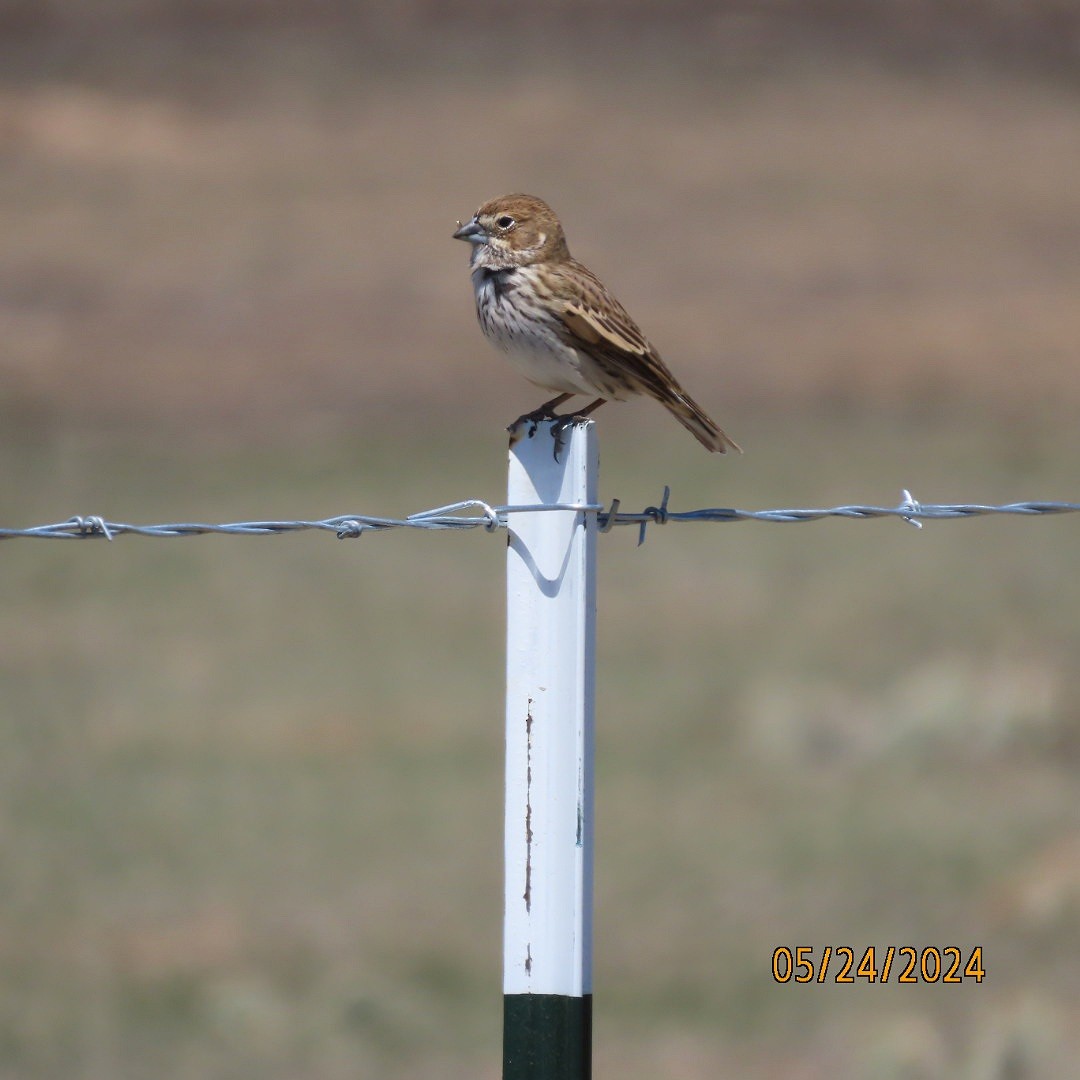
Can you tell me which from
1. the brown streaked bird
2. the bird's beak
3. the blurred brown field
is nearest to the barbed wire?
the brown streaked bird

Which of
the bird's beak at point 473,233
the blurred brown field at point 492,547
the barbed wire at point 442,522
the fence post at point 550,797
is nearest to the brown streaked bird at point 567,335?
the bird's beak at point 473,233

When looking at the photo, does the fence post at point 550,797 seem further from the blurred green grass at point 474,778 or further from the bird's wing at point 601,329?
the blurred green grass at point 474,778

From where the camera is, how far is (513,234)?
6207 millimetres

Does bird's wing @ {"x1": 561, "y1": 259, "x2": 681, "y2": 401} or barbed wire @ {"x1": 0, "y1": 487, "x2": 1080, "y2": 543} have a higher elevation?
bird's wing @ {"x1": 561, "y1": 259, "x2": 681, "y2": 401}

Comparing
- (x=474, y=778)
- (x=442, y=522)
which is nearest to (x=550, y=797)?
(x=442, y=522)

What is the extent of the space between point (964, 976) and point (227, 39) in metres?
28.7

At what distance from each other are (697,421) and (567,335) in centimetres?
48

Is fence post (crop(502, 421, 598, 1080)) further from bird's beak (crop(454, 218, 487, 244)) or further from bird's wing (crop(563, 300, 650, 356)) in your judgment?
bird's beak (crop(454, 218, 487, 244))

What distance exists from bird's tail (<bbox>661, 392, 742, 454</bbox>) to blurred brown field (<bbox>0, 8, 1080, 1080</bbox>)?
9.64 ft

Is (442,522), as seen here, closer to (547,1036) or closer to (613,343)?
(547,1036)

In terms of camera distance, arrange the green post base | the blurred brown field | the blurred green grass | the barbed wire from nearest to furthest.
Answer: the green post base, the barbed wire, the blurred green grass, the blurred brown field

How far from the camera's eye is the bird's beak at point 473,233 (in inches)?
246

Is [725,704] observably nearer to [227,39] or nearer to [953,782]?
[953,782]

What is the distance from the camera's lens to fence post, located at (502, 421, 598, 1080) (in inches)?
159
